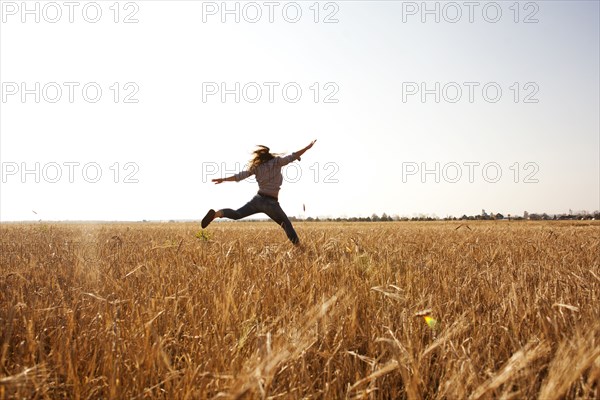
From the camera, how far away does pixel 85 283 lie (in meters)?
3.12

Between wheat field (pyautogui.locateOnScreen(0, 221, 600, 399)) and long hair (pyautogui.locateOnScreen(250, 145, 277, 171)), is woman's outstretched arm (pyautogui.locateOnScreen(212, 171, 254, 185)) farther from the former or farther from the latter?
wheat field (pyautogui.locateOnScreen(0, 221, 600, 399))

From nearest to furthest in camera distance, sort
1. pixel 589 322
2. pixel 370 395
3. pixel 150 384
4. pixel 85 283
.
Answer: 1. pixel 370 395
2. pixel 150 384
3. pixel 589 322
4. pixel 85 283

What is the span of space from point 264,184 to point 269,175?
0.18 meters

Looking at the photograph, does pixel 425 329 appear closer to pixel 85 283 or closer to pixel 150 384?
pixel 150 384

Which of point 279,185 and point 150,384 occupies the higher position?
point 279,185

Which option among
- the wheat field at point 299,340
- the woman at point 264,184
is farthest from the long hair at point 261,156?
the wheat field at point 299,340

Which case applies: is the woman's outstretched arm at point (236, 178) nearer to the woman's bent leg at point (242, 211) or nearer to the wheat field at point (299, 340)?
the woman's bent leg at point (242, 211)

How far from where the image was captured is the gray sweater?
7059 mm

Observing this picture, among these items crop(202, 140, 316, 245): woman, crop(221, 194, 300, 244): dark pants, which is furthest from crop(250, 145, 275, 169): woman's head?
crop(221, 194, 300, 244): dark pants

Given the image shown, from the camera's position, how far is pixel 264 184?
7133mm

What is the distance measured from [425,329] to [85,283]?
7.95 ft

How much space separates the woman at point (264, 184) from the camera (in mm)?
7055

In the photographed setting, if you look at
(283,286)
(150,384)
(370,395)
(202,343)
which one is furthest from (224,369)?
(283,286)

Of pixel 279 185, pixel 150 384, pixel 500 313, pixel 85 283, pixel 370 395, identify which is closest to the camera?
pixel 370 395
